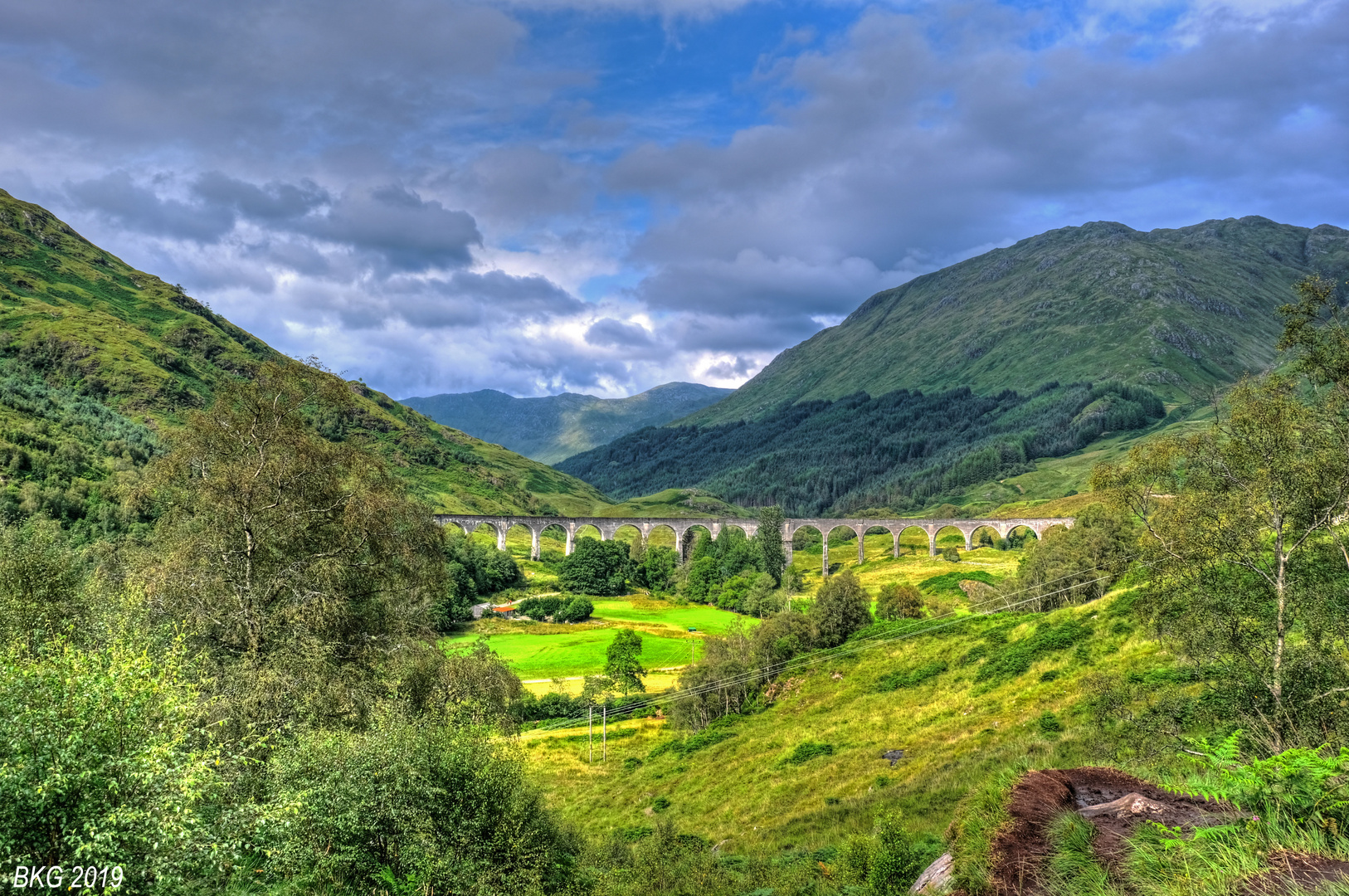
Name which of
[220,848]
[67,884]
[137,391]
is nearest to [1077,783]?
[220,848]

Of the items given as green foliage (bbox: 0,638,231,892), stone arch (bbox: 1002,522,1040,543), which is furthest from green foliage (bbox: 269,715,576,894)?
stone arch (bbox: 1002,522,1040,543)

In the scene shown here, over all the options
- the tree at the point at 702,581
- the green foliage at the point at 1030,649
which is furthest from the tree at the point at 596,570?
the green foliage at the point at 1030,649

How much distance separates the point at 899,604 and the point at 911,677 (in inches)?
814

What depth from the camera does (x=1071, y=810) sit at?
10.1 metres

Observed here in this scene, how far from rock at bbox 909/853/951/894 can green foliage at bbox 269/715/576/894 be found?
862 cm

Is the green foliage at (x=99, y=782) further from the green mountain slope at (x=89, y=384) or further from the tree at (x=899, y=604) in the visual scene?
the tree at (x=899, y=604)

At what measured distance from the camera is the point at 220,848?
10.1 meters

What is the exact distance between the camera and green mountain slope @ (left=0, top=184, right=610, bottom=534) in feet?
228

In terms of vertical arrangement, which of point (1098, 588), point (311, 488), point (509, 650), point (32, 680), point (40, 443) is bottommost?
point (509, 650)

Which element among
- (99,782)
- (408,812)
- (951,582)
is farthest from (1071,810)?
(951,582)

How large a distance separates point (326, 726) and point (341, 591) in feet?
13.6

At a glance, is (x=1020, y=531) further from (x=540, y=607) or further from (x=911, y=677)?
(x=911, y=677)

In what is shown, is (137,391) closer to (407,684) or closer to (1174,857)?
(407,684)

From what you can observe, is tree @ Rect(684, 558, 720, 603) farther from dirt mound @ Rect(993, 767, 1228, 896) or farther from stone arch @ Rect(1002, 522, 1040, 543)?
dirt mound @ Rect(993, 767, 1228, 896)
